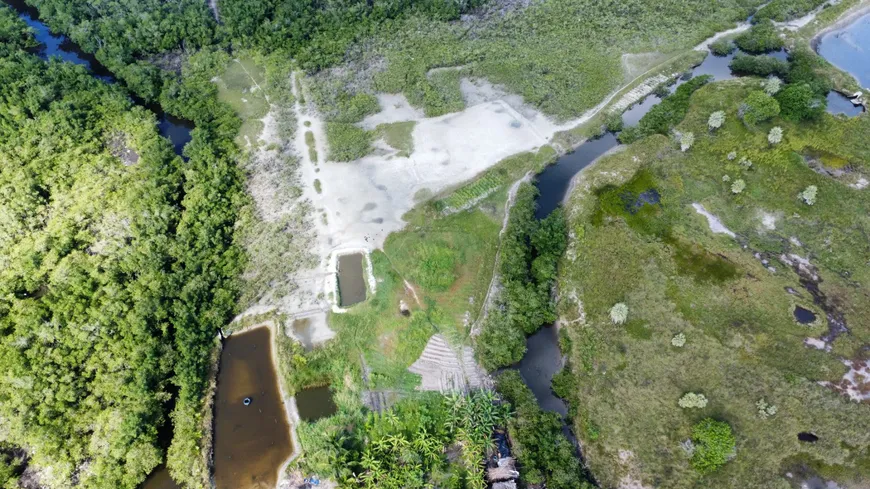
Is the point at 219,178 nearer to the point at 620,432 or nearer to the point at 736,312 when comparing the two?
the point at 620,432

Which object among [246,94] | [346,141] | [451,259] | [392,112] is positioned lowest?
[451,259]

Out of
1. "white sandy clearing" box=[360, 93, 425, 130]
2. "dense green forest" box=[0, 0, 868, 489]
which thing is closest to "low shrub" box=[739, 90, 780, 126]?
Result: "dense green forest" box=[0, 0, 868, 489]

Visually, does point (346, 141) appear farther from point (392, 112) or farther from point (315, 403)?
point (315, 403)

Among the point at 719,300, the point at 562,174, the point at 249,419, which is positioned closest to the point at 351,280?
the point at 249,419

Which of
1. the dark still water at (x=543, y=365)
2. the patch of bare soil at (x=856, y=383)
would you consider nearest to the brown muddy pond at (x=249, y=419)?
the dark still water at (x=543, y=365)

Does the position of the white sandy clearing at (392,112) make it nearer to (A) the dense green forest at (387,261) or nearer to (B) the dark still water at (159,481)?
(A) the dense green forest at (387,261)
